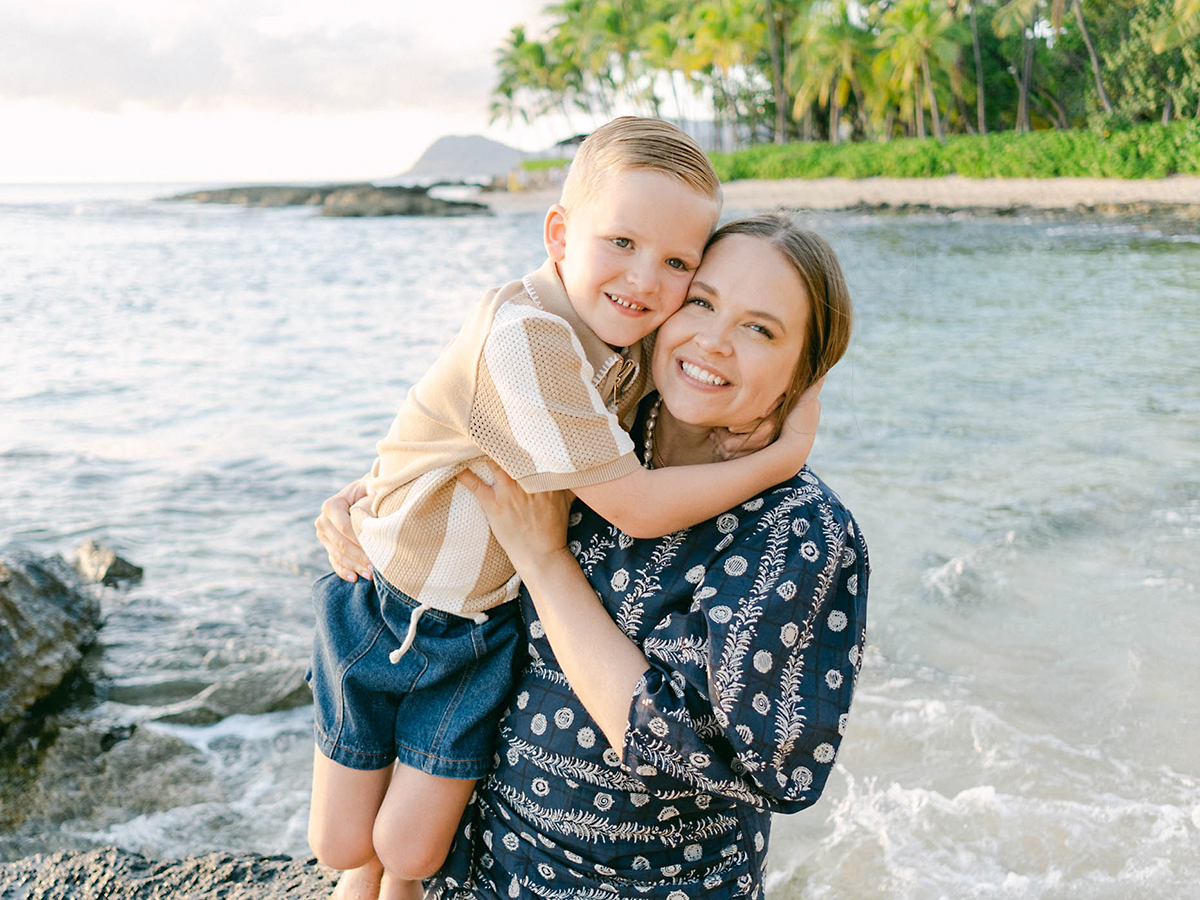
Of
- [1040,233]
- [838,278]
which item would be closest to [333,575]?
[838,278]

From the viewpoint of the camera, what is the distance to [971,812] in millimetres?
3254

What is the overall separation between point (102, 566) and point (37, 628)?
1446mm

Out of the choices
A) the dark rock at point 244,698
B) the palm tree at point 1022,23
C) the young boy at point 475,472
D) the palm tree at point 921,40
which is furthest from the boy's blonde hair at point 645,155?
the palm tree at point 921,40

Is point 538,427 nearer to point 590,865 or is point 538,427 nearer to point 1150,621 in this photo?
point 590,865

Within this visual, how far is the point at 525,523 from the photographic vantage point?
1.71 meters

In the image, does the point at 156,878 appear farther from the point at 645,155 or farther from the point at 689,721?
the point at 645,155

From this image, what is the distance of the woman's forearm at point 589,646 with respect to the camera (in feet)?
5.00

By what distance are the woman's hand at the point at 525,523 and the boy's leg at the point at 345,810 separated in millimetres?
529

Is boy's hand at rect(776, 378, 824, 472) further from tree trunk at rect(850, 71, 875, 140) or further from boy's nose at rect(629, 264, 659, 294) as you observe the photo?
tree trunk at rect(850, 71, 875, 140)

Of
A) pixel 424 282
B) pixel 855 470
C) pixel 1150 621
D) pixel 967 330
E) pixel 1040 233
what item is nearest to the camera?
pixel 1150 621

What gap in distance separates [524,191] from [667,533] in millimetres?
57470

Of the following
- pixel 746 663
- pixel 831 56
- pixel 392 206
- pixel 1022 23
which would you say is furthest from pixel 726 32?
pixel 746 663

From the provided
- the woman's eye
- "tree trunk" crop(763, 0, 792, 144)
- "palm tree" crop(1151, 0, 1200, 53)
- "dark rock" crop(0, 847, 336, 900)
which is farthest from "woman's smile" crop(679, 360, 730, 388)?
"tree trunk" crop(763, 0, 792, 144)

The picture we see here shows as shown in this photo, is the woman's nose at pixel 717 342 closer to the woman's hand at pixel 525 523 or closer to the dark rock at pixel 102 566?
the woman's hand at pixel 525 523
